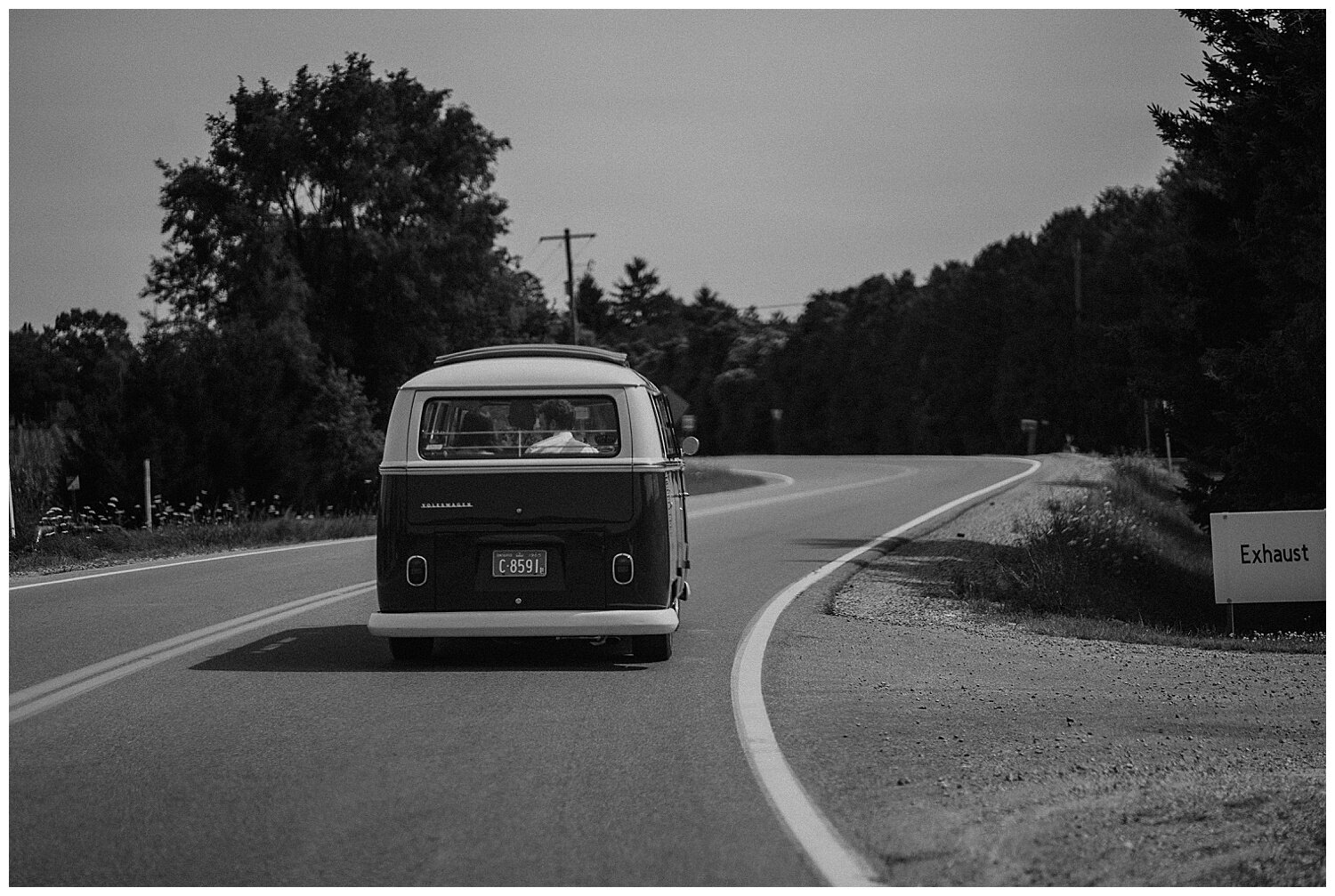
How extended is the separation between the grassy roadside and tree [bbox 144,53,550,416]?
20965 mm

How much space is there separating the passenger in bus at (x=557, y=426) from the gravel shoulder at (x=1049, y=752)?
1968 millimetres

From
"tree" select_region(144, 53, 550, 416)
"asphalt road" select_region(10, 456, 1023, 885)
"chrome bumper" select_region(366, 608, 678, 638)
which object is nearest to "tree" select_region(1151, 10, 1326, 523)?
"asphalt road" select_region(10, 456, 1023, 885)

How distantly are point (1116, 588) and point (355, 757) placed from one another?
43.4 feet

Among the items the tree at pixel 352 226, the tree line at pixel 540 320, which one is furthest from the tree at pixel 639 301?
the tree at pixel 352 226

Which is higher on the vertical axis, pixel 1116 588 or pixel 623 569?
pixel 623 569

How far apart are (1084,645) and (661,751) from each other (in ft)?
17.2

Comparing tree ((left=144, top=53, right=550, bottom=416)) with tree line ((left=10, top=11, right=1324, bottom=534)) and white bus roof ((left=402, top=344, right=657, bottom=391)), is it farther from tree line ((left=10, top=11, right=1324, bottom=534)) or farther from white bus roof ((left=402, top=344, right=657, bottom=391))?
white bus roof ((left=402, top=344, right=657, bottom=391))

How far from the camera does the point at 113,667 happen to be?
8992 mm

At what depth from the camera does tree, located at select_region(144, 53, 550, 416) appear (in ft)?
145

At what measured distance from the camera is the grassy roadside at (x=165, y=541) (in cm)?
1727

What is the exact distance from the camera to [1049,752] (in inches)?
264

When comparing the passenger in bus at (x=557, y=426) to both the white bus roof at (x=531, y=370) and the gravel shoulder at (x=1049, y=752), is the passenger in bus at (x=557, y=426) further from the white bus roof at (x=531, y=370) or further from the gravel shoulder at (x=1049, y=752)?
the gravel shoulder at (x=1049, y=752)

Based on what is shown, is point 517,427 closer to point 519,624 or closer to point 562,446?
point 562,446

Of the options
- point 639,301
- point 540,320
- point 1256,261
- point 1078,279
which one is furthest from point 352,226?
point 639,301
